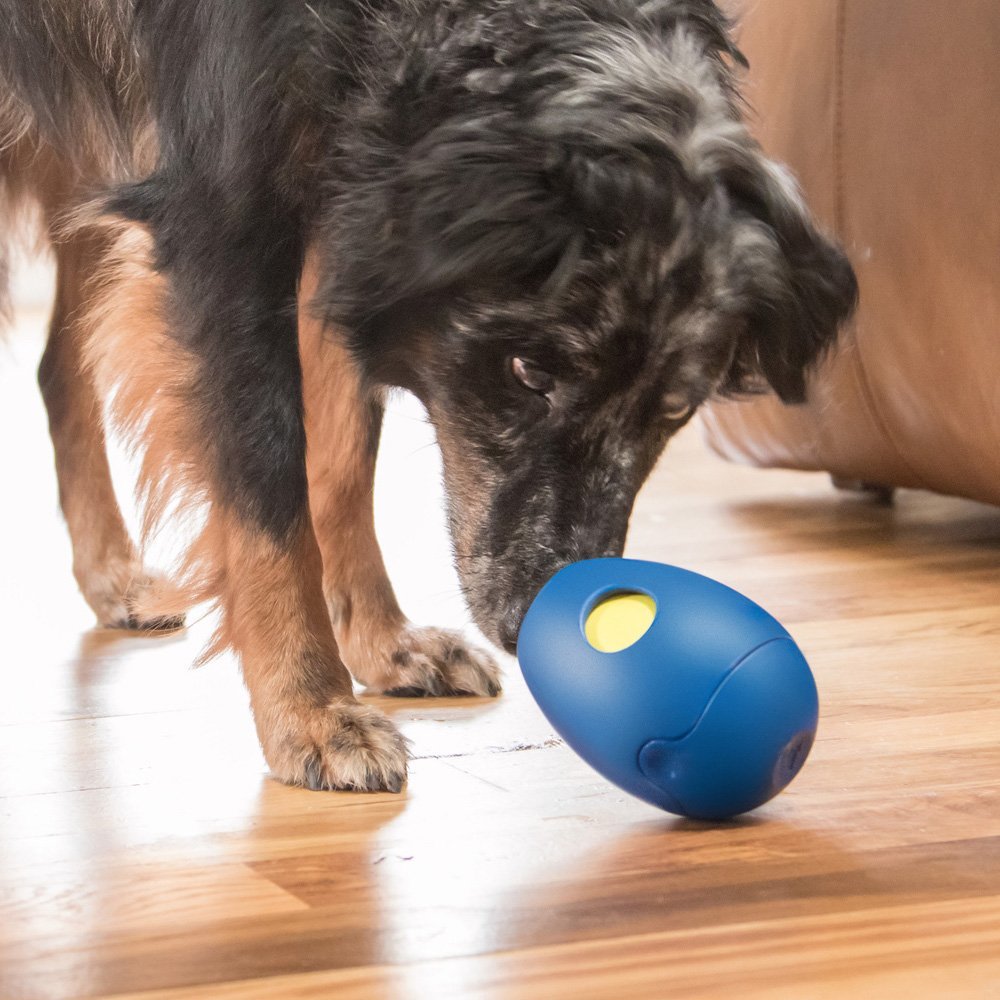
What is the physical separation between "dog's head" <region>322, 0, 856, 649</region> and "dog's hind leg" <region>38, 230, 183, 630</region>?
998 mm

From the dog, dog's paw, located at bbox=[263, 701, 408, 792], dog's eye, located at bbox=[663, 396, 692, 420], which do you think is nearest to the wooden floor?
dog's paw, located at bbox=[263, 701, 408, 792]

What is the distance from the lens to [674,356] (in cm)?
175

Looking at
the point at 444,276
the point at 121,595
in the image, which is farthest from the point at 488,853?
the point at 121,595

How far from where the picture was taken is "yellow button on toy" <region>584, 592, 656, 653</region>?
1.47 metres

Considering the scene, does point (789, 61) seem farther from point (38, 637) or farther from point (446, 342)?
point (38, 637)

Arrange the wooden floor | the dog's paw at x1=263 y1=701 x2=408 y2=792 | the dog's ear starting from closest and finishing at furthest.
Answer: the wooden floor, the dog's paw at x1=263 y1=701 x2=408 y2=792, the dog's ear

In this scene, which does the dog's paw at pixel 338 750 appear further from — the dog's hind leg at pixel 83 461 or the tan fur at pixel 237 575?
the dog's hind leg at pixel 83 461

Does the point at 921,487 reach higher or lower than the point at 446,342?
lower

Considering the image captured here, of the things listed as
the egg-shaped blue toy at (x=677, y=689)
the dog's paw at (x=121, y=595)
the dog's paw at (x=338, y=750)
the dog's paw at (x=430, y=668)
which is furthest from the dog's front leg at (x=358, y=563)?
the egg-shaped blue toy at (x=677, y=689)

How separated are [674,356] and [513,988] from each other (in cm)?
87

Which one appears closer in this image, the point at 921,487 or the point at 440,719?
the point at 440,719

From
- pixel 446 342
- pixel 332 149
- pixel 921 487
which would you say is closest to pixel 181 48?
pixel 332 149

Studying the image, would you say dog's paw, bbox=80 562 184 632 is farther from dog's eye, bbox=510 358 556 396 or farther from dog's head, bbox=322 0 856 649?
dog's eye, bbox=510 358 556 396

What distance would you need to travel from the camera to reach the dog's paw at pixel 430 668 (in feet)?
6.98
